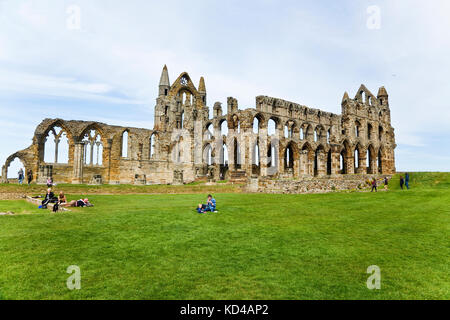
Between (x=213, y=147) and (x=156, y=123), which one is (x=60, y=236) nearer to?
(x=213, y=147)

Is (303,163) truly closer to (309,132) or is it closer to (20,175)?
(309,132)

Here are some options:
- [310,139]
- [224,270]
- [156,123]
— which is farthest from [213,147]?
[224,270]

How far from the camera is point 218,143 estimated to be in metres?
41.8

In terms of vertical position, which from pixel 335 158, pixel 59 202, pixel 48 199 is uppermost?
pixel 335 158

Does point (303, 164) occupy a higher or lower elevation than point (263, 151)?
lower

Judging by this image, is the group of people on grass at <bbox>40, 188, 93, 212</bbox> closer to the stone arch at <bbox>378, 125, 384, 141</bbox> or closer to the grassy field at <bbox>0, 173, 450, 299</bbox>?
the grassy field at <bbox>0, 173, 450, 299</bbox>

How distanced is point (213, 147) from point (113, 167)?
48.0ft

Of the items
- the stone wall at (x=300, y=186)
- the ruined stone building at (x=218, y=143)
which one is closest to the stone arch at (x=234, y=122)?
the ruined stone building at (x=218, y=143)

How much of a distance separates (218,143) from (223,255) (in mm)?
35813

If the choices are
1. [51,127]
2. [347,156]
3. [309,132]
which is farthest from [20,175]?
[347,156]

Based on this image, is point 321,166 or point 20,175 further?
point 321,166

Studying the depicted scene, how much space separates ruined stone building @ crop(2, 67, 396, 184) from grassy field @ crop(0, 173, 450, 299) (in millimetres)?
20842

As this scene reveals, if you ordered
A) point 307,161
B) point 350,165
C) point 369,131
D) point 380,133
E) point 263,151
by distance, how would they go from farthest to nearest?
1. point 380,133
2. point 369,131
3. point 350,165
4. point 307,161
5. point 263,151

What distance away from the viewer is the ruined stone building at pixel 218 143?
30859mm
